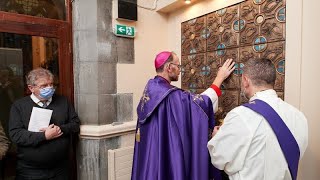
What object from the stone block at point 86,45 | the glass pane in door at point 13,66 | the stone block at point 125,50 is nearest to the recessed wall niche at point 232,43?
the stone block at point 125,50

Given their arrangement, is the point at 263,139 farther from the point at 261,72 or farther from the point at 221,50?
the point at 221,50

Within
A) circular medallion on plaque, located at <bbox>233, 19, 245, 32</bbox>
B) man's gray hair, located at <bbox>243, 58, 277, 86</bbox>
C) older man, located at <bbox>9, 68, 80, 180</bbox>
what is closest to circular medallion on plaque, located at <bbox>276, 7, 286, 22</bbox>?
circular medallion on plaque, located at <bbox>233, 19, 245, 32</bbox>

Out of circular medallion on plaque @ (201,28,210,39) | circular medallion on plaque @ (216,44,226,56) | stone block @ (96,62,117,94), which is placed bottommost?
stone block @ (96,62,117,94)

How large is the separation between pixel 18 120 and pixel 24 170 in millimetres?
365

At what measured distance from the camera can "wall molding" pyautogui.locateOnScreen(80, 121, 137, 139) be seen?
7.02ft

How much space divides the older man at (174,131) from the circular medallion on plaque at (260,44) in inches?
16.1

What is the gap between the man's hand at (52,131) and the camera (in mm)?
1758

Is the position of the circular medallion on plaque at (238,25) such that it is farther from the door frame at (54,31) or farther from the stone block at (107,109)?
the door frame at (54,31)

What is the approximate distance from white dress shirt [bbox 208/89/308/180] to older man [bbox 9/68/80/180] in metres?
1.23

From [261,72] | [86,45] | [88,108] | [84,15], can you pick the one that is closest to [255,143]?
[261,72]

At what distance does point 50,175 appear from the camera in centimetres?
181

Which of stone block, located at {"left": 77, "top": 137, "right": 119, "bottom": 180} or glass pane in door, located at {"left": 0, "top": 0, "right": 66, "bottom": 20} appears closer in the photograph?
glass pane in door, located at {"left": 0, "top": 0, "right": 66, "bottom": 20}

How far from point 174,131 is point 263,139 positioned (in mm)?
645

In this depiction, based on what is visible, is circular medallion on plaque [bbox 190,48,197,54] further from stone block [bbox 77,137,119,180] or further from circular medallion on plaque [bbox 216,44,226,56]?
stone block [bbox 77,137,119,180]
